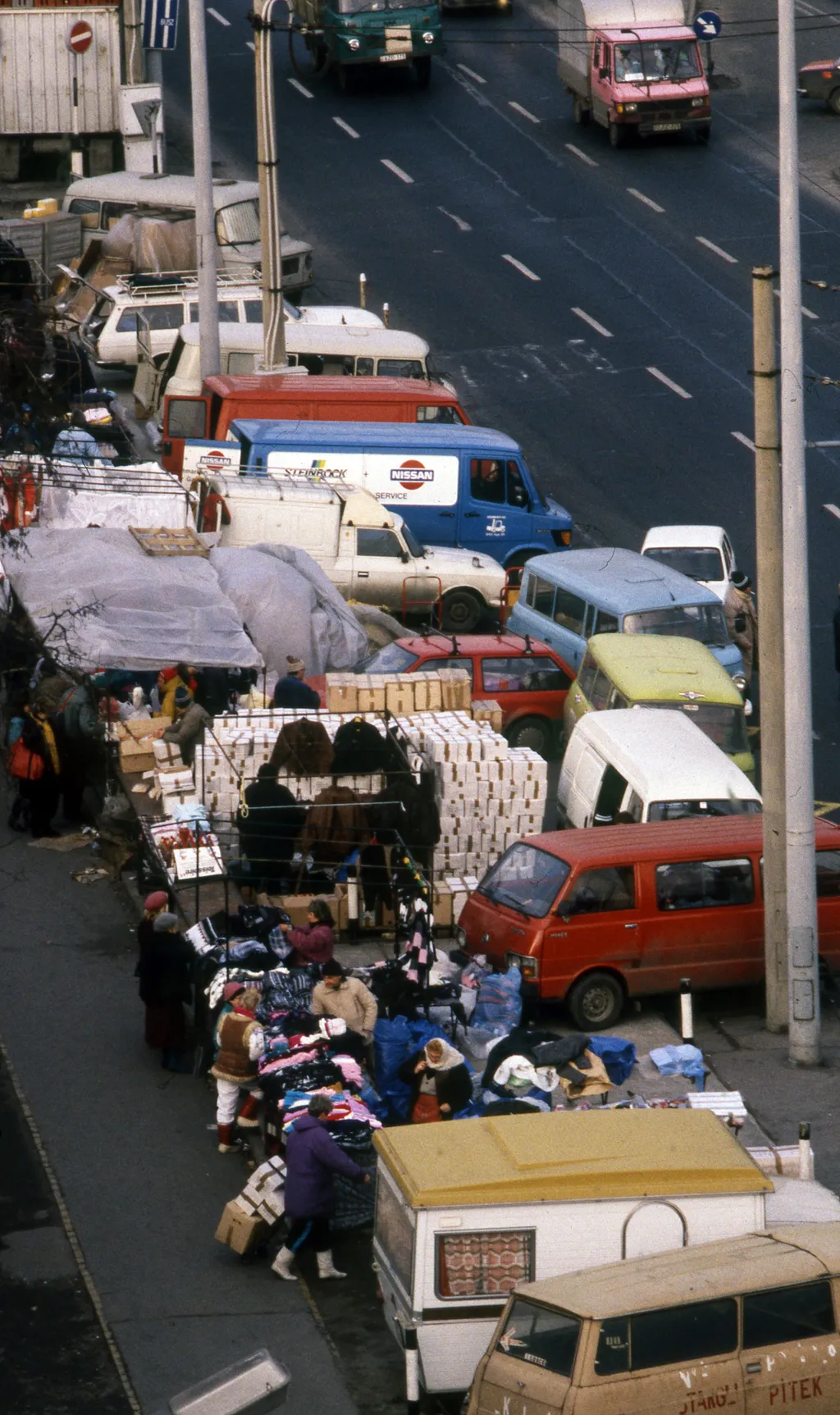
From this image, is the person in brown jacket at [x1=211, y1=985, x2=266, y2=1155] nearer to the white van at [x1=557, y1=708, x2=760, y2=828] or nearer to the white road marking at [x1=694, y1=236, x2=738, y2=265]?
the white van at [x1=557, y1=708, x2=760, y2=828]

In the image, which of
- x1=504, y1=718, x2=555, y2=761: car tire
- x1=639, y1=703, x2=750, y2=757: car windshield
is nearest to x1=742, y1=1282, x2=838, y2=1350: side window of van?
x1=639, y1=703, x2=750, y2=757: car windshield

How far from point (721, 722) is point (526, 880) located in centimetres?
501

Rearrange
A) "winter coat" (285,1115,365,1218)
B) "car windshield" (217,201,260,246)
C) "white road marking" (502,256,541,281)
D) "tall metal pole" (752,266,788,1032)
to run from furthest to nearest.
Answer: "white road marking" (502,256,541,281), "car windshield" (217,201,260,246), "tall metal pole" (752,266,788,1032), "winter coat" (285,1115,365,1218)

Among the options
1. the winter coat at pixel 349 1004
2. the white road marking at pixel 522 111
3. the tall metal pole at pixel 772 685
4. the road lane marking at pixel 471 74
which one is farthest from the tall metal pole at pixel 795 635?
the road lane marking at pixel 471 74

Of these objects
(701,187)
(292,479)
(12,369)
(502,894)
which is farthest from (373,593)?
(701,187)

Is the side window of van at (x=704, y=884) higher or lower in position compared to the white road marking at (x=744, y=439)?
higher

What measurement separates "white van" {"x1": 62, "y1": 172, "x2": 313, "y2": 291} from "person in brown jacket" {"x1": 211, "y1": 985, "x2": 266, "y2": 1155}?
24.8m

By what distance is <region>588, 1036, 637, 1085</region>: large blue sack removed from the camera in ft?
58.6

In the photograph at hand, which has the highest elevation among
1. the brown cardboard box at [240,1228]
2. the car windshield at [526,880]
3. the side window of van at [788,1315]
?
the side window of van at [788,1315]

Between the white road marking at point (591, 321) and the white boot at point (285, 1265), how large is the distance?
85.0 ft

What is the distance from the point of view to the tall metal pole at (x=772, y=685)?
18.9m

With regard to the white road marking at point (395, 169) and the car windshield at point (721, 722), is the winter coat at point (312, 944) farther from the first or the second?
the white road marking at point (395, 169)

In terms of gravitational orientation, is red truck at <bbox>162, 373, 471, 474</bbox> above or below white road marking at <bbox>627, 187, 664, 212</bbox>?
below

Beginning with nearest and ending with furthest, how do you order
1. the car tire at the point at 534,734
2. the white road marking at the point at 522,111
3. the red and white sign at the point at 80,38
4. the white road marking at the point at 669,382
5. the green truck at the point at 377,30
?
the car tire at the point at 534,734 < the white road marking at the point at 669,382 < the red and white sign at the point at 80,38 < the green truck at the point at 377,30 < the white road marking at the point at 522,111
